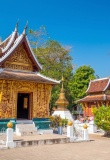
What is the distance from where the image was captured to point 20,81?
1405 cm

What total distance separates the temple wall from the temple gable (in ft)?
4.65

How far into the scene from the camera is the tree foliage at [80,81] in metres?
35.8

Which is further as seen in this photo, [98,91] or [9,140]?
[98,91]

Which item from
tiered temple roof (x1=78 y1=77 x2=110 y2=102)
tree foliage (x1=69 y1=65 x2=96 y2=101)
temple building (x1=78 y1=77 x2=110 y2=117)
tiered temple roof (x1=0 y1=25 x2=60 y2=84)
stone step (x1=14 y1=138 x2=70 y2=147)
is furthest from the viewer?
tree foliage (x1=69 y1=65 x2=96 y2=101)

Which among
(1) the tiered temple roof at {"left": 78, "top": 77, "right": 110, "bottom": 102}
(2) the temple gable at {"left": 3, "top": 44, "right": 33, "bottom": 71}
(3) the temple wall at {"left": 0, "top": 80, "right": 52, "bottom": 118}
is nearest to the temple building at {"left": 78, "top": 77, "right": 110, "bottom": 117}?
A: (1) the tiered temple roof at {"left": 78, "top": 77, "right": 110, "bottom": 102}

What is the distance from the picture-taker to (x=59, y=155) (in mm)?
9195

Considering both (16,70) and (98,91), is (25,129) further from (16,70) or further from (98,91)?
(98,91)

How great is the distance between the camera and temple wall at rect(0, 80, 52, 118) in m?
13.5

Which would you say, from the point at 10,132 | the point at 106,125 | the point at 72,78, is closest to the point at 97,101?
the point at 72,78

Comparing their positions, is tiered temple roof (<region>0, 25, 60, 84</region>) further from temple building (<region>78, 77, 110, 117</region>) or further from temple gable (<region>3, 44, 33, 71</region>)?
temple building (<region>78, 77, 110, 117</region>)

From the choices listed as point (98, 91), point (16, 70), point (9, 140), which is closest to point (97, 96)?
point (98, 91)

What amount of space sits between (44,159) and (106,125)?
27.3ft

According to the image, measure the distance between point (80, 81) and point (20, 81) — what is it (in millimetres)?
23578

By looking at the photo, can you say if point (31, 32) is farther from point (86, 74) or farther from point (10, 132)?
point (10, 132)
